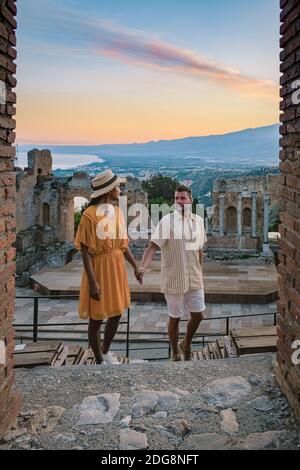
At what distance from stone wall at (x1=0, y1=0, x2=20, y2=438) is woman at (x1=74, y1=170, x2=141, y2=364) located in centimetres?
111

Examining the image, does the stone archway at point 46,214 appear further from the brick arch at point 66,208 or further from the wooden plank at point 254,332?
the wooden plank at point 254,332

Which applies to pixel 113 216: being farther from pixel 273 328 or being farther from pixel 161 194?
pixel 161 194

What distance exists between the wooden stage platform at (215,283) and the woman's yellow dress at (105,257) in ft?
35.6

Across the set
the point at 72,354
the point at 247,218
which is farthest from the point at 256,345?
the point at 247,218

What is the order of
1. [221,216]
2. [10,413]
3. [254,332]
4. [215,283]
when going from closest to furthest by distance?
[10,413] → [254,332] → [215,283] → [221,216]

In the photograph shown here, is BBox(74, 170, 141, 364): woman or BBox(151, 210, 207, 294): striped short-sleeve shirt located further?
BBox(151, 210, 207, 294): striped short-sleeve shirt

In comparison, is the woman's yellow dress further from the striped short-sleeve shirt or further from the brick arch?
the brick arch

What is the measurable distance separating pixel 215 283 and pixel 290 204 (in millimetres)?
14394

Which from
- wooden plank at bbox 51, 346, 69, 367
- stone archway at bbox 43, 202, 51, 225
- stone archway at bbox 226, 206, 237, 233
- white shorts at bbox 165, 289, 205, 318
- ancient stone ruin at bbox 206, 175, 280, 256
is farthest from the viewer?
stone archway at bbox 226, 206, 237, 233

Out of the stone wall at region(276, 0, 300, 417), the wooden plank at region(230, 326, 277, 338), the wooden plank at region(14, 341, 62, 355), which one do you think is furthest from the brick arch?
the stone wall at region(276, 0, 300, 417)

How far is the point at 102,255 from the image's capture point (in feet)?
17.4

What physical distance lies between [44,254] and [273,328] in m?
22.2

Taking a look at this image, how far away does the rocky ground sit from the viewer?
3686mm

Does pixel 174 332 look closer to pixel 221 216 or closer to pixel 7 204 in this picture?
pixel 7 204
